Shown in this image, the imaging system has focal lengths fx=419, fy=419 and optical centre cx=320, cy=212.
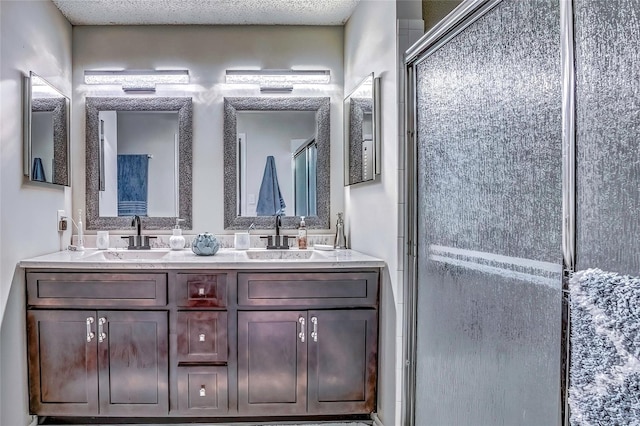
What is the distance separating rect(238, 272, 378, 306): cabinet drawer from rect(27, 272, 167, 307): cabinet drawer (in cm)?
40

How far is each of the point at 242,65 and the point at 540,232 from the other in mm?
2109

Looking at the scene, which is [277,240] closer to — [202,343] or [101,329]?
[202,343]

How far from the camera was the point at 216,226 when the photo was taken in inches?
101

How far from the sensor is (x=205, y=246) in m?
2.21

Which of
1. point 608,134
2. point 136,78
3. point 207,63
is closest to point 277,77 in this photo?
point 207,63

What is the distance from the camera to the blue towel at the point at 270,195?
2566 millimetres

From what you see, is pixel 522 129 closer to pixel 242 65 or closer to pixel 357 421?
pixel 357 421

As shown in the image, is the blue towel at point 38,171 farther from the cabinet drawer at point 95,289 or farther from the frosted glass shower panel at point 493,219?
the frosted glass shower panel at point 493,219

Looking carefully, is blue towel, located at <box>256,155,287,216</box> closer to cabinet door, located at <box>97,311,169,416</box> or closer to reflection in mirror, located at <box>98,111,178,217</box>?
reflection in mirror, located at <box>98,111,178,217</box>

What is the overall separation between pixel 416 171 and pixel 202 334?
47.8 inches

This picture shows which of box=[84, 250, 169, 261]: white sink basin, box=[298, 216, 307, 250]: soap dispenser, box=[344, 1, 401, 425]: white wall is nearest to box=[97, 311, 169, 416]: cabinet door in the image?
box=[84, 250, 169, 261]: white sink basin

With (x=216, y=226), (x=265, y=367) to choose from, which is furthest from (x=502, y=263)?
(x=216, y=226)

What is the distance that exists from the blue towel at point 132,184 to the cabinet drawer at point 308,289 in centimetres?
99

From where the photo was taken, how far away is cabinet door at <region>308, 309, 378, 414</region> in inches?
77.2
